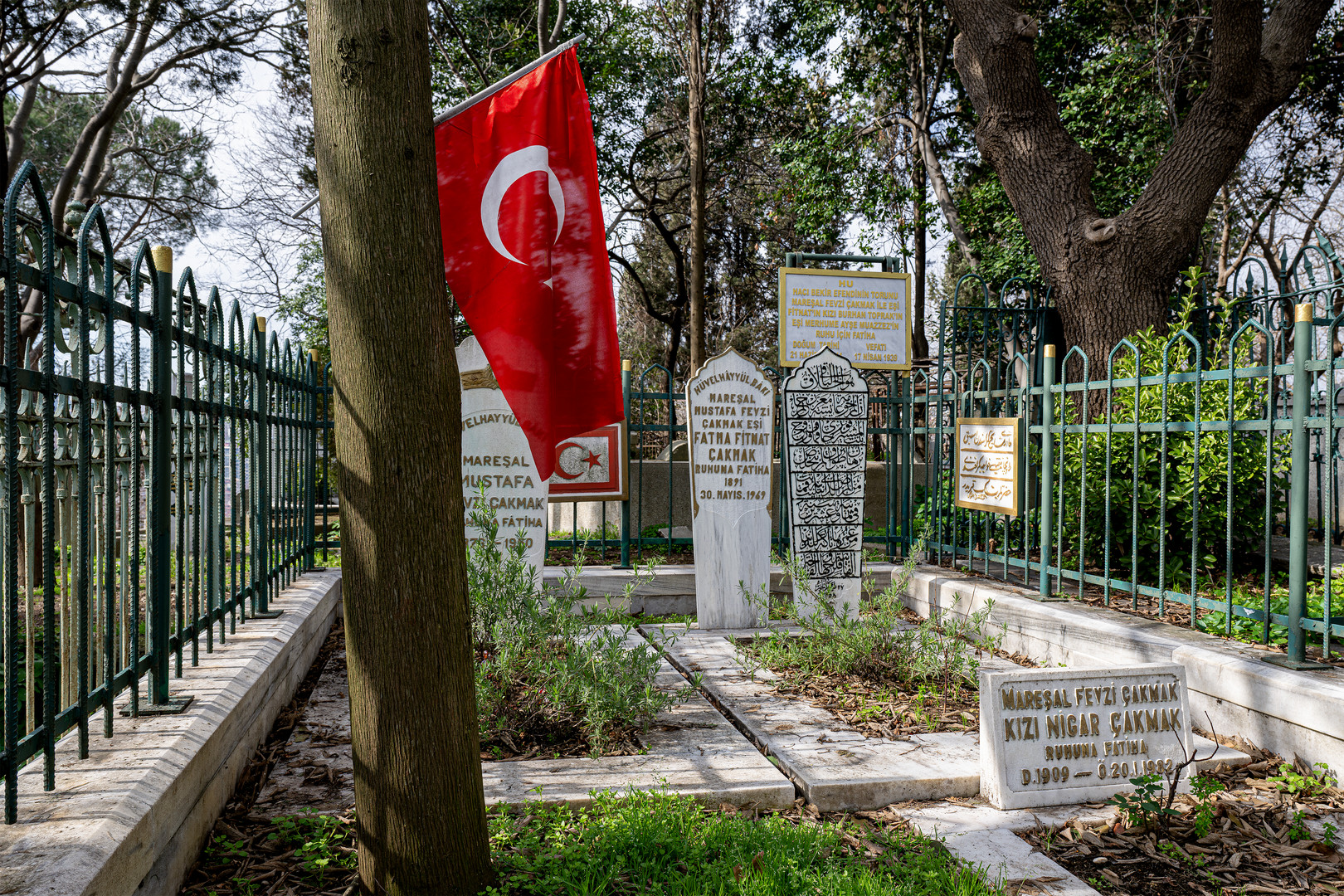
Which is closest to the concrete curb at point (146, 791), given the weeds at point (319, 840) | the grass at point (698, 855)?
the weeds at point (319, 840)

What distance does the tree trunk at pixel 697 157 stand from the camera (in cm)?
1391

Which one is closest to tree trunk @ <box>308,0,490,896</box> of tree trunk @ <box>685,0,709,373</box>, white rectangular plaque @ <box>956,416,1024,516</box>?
white rectangular plaque @ <box>956,416,1024,516</box>

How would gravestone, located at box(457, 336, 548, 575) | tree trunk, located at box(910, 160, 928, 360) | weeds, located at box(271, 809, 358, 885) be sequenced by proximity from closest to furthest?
weeds, located at box(271, 809, 358, 885), gravestone, located at box(457, 336, 548, 575), tree trunk, located at box(910, 160, 928, 360)

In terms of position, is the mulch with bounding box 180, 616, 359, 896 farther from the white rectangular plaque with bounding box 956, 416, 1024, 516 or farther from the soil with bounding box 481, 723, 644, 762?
the white rectangular plaque with bounding box 956, 416, 1024, 516

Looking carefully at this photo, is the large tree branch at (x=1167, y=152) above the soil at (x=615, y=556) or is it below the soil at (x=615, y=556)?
above

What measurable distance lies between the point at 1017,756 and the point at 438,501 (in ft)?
8.50

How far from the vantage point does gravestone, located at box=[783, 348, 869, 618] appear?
6.54 meters

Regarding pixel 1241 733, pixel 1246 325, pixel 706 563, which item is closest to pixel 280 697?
pixel 706 563

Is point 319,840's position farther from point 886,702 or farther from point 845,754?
point 886,702

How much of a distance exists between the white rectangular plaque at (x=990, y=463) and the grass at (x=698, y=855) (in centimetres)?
333

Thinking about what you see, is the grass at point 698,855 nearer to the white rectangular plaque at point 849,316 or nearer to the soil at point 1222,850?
the soil at point 1222,850

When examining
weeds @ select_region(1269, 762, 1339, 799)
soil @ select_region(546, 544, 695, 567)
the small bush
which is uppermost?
soil @ select_region(546, 544, 695, 567)

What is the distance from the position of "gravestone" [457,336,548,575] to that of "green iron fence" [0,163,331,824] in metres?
1.58

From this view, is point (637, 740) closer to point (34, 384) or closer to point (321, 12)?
point (34, 384)
